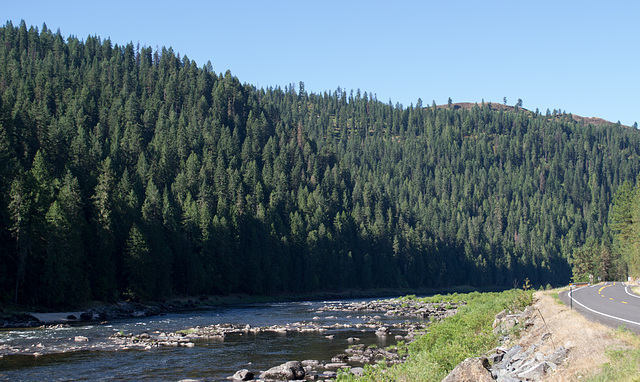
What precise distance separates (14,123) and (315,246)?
194ft

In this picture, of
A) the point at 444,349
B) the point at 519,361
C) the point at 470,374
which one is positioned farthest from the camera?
the point at 444,349

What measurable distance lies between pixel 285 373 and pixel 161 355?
995 cm

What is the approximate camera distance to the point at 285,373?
85.4 feet

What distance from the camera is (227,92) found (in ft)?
622

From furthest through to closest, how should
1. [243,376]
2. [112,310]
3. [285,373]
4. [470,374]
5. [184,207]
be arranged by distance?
[184,207]
[112,310]
[285,373]
[243,376]
[470,374]

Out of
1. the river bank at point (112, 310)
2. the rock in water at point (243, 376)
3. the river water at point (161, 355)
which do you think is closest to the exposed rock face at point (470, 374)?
the rock in water at point (243, 376)

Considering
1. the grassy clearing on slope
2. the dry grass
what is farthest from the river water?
the dry grass

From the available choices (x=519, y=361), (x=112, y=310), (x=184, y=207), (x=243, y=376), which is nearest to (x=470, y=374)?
(x=519, y=361)

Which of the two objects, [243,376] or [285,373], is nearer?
[243,376]

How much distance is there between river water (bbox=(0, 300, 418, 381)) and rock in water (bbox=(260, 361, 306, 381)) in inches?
79.6

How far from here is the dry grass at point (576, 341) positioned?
14328mm

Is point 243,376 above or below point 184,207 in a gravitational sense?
below

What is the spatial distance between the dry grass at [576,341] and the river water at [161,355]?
12789 mm

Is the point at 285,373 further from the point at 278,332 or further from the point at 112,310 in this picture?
the point at 112,310
